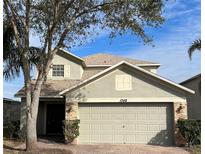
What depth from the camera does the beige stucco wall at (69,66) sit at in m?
27.4

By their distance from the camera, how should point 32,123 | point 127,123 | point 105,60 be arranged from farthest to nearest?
point 105,60
point 127,123
point 32,123

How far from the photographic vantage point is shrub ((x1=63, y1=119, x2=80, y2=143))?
20.8 meters

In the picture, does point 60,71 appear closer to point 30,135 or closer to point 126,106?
point 126,106

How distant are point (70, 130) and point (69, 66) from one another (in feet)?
25.4

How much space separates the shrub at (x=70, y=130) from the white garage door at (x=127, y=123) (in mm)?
766

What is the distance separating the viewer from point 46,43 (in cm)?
1789

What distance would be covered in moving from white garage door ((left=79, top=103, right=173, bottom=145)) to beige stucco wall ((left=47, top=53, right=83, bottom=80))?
19.5 ft

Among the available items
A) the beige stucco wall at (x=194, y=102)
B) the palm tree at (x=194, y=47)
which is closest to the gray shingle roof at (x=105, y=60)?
the beige stucco wall at (x=194, y=102)

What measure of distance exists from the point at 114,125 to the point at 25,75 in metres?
6.43

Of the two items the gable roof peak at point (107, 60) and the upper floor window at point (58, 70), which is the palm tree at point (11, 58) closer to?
the upper floor window at point (58, 70)

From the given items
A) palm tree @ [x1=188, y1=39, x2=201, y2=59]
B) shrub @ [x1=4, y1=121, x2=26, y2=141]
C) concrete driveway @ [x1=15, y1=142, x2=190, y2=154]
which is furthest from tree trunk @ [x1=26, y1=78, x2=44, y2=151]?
palm tree @ [x1=188, y1=39, x2=201, y2=59]

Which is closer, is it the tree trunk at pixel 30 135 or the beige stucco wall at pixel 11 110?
the tree trunk at pixel 30 135

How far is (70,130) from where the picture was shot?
20859mm

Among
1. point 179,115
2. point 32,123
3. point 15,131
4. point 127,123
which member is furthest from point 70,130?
point 179,115
